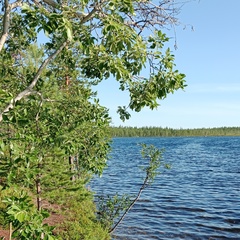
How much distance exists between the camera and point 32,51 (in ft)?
58.2

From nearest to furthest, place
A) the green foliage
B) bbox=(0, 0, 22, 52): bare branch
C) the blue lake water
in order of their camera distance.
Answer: the green foliage → bbox=(0, 0, 22, 52): bare branch → the blue lake water

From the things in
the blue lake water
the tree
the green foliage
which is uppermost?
the tree

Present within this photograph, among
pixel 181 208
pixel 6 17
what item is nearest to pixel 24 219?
pixel 6 17

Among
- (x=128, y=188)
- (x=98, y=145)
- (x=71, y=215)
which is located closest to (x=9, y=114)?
(x=98, y=145)

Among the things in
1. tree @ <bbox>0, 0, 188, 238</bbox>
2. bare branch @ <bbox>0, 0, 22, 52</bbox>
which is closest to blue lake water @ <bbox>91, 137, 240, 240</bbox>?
tree @ <bbox>0, 0, 188, 238</bbox>

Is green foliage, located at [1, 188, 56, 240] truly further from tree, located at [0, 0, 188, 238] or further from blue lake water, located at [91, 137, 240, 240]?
blue lake water, located at [91, 137, 240, 240]

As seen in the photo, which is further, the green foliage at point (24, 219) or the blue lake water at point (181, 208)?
the blue lake water at point (181, 208)

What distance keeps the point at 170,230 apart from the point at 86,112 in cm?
1258

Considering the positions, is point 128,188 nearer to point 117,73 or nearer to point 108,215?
point 108,215

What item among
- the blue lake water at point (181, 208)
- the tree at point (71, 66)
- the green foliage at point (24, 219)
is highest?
the tree at point (71, 66)

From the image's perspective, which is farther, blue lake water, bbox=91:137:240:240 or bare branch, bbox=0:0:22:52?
blue lake water, bbox=91:137:240:240

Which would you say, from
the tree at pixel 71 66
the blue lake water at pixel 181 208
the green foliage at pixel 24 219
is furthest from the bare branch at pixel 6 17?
the blue lake water at pixel 181 208

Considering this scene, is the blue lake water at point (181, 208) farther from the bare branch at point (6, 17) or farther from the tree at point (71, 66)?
the bare branch at point (6, 17)

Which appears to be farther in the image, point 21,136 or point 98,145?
point 98,145
